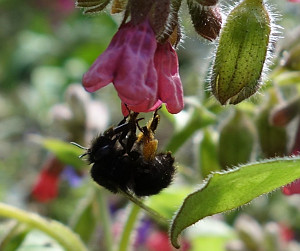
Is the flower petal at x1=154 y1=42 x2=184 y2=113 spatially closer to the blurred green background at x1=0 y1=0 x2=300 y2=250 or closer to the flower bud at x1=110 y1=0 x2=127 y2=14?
the flower bud at x1=110 y1=0 x2=127 y2=14

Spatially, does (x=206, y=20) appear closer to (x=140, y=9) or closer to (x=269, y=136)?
(x=140, y=9)

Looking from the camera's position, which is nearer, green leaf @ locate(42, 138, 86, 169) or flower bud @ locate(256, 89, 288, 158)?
flower bud @ locate(256, 89, 288, 158)

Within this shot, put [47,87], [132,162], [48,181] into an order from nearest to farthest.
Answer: [132,162] < [48,181] < [47,87]

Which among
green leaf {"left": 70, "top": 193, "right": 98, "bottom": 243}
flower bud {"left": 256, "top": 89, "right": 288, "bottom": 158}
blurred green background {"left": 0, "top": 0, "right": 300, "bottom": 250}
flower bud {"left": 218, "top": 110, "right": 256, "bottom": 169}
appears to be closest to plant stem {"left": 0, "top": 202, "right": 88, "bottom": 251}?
green leaf {"left": 70, "top": 193, "right": 98, "bottom": 243}

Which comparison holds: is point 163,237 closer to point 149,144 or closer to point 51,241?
point 51,241

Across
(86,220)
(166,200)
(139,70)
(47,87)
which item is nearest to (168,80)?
(139,70)
